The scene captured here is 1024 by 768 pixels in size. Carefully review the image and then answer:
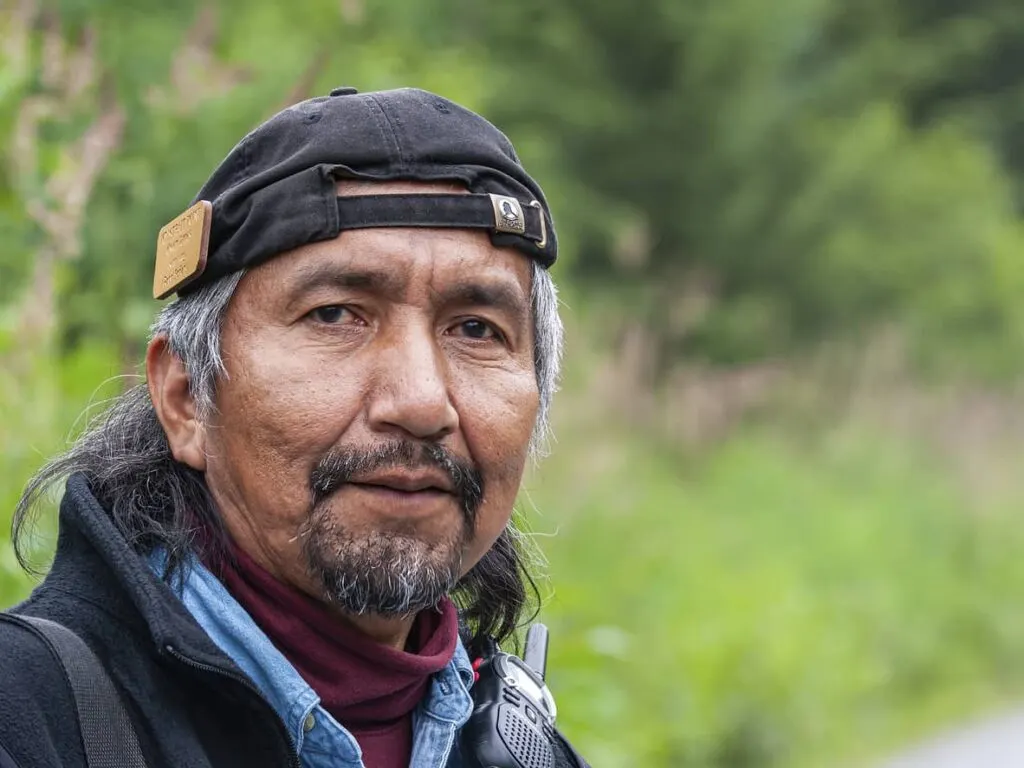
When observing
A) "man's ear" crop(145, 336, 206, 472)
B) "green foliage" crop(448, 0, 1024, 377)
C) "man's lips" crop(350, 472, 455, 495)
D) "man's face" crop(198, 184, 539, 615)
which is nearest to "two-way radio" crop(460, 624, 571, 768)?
"man's face" crop(198, 184, 539, 615)

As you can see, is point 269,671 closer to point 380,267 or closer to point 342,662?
point 342,662

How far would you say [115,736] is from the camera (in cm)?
162

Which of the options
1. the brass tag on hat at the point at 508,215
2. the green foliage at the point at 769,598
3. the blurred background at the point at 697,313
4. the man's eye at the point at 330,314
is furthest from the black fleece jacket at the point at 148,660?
the green foliage at the point at 769,598

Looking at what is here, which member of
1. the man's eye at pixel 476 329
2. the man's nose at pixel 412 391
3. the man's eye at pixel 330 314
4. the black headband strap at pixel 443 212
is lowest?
the man's nose at pixel 412 391

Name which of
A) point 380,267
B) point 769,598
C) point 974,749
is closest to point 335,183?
point 380,267

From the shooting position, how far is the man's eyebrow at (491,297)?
2014 millimetres

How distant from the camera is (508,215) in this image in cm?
205

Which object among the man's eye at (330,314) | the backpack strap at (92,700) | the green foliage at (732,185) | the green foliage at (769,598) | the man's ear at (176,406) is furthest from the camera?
the green foliage at (732,185)

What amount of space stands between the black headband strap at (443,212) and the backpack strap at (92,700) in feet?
1.95

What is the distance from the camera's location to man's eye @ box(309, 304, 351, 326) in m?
1.97

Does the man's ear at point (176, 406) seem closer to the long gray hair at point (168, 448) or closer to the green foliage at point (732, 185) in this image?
the long gray hair at point (168, 448)

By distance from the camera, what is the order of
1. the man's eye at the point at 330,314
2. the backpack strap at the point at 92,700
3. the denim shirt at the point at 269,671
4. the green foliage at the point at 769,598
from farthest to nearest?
1. the green foliage at the point at 769,598
2. the man's eye at the point at 330,314
3. the denim shirt at the point at 269,671
4. the backpack strap at the point at 92,700

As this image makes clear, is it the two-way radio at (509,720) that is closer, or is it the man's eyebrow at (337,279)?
the man's eyebrow at (337,279)

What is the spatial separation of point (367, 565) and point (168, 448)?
14.9 inches
